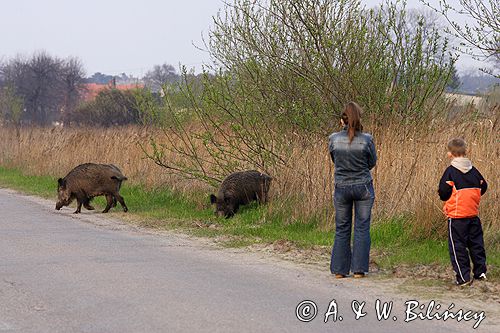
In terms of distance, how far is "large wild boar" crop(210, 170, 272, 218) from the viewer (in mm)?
16250

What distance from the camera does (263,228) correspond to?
563 inches

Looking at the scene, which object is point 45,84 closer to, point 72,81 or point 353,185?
point 72,81

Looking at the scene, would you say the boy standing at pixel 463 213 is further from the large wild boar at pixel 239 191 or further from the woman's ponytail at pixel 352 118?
the large wild boar at pixel 239 191

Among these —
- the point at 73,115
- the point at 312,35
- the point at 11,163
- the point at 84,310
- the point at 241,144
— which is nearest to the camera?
the point at 84,310

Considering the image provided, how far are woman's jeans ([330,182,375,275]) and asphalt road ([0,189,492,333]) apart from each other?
23 cm

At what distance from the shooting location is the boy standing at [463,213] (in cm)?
942

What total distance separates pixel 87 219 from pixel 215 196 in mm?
2419

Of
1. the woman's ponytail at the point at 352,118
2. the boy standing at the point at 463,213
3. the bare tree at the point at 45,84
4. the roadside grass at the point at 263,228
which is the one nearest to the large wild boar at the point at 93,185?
the roadside grass at the point at 263,228

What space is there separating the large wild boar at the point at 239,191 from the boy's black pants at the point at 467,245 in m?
7.15

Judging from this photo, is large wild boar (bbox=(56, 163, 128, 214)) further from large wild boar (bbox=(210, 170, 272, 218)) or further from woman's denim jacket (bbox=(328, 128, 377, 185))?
woman's denim jacket (bbox=(328, 128, 377, 185))

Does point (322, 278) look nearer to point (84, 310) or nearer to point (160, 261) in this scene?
point (160, 261)

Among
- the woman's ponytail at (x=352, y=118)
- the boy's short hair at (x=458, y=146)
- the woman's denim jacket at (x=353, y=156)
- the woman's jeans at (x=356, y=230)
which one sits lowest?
the woman's jeans at (x=356, y=230)

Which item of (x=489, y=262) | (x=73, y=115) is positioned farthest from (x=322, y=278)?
(x=73, y=115)

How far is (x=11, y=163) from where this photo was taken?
32.1 m
